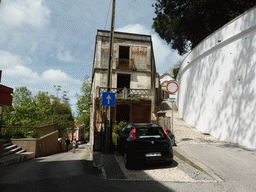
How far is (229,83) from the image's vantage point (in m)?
10.6

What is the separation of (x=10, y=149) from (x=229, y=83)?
14882mm

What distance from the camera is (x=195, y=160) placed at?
6.25 meters

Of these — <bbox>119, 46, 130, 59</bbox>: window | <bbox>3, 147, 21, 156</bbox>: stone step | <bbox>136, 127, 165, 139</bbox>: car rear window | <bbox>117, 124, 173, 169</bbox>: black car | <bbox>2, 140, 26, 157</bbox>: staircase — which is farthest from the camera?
<bbox>119, 46, 130, 59</bbox>: window

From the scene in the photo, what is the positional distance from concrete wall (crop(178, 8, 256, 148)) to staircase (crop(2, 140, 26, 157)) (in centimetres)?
1329

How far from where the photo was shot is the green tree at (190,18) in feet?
59.1

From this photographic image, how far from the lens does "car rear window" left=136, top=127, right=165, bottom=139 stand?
6211 mm

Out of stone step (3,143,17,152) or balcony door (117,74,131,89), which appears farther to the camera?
balcony door (117,74,131,89)

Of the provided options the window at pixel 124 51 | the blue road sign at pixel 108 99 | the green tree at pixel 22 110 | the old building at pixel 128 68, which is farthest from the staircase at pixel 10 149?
the green tree at pixel 22 110

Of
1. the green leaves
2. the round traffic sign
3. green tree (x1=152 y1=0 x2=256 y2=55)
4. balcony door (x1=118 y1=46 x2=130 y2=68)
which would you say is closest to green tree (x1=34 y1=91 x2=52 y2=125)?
the green leaves

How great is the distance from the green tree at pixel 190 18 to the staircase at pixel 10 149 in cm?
1871

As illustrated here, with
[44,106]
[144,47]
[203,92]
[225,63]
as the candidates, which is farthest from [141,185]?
[44,106]

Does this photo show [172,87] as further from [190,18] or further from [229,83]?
[190,18]

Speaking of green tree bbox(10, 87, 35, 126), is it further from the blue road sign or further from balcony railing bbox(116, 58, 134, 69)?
the blue road sign

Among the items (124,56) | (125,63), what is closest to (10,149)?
(125,63)
